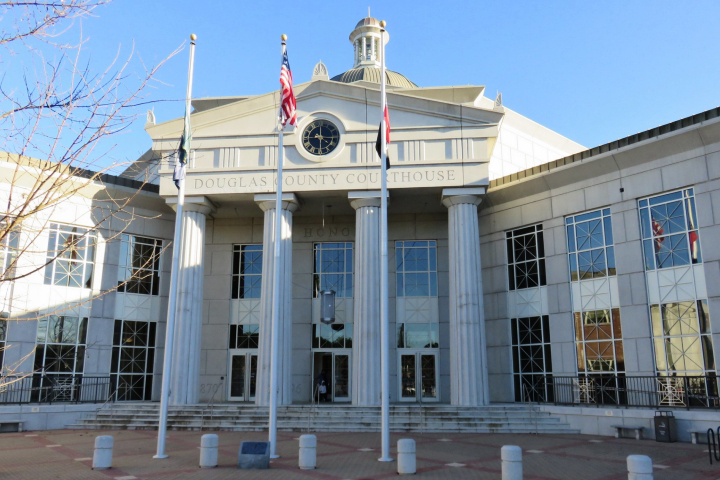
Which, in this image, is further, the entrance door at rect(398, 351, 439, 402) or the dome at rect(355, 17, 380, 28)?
the dome at rect(355, 17, 380, 28)

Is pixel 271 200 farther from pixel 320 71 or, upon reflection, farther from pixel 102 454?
pixel 102 454

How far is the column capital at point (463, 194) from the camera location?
2550 cm

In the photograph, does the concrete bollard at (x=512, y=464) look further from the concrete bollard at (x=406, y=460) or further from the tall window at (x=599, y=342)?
the tall window at (x=599, y=342)

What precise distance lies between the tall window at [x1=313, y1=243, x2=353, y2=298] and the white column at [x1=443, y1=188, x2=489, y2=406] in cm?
635

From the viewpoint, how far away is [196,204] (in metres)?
26.8

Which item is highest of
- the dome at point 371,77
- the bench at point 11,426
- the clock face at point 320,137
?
the dome at point 371,77

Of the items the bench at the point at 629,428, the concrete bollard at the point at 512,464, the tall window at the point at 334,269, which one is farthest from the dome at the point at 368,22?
the concrete bollard at the point at 512,464

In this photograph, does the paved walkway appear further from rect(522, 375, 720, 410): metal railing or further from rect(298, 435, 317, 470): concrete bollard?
rect(522, 375, 720, 410): metal railing

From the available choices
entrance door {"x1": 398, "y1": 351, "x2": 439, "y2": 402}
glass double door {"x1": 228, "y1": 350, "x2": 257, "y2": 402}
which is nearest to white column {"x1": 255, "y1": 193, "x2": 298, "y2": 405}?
glass double door {"x1": 228, "y1": 350, "x2": 257, "y2": 402}

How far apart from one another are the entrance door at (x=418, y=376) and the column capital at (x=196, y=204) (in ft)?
37.4

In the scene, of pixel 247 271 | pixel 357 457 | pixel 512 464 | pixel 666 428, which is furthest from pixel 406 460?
pixel 247 271

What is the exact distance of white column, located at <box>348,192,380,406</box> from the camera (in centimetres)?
2364

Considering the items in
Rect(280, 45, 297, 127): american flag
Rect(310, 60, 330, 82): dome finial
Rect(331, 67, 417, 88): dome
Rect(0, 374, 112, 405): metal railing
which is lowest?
Rect(0, 374, 112, 405): metal railing

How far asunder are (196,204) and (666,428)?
20129 millimetres
